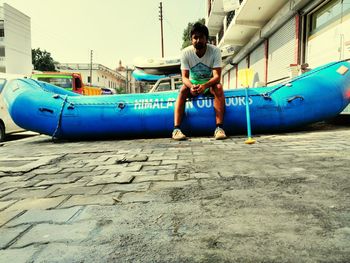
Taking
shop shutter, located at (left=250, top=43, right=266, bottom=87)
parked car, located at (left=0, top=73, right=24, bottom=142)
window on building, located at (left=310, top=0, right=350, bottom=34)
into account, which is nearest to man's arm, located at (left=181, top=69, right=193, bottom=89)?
window on building, located at (left=310, top=0, right=350, bottom=34)

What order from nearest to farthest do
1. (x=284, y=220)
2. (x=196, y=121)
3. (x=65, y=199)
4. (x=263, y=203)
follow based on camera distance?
1. (x=284, y=220)
2. (x=263, y=203)
3. (x=65, y=199)
4. (x=196, y=121)

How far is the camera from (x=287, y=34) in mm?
10141

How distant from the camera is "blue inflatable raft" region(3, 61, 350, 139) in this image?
4.91 metres

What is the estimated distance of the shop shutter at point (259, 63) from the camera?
13227 millimetres

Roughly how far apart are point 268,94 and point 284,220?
12.7ft

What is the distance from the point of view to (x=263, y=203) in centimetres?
160

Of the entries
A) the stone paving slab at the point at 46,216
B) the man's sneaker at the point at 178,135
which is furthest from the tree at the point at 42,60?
the stone paving slab at the point at 46,216

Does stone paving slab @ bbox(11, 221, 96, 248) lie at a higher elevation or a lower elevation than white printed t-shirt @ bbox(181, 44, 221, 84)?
lower

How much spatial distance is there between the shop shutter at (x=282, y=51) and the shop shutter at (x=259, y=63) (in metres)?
0.90

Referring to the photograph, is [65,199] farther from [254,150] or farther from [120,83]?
[120,83]

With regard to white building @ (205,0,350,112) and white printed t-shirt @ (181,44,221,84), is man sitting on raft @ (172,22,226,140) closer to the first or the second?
white printed t-shirt @ (181,44,221,84)

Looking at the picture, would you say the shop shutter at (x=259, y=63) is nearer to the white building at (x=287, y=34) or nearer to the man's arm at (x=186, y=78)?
the white building at (x=287, y=34)

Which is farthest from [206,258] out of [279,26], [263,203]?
[279,26]

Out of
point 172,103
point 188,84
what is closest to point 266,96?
point 188,84
